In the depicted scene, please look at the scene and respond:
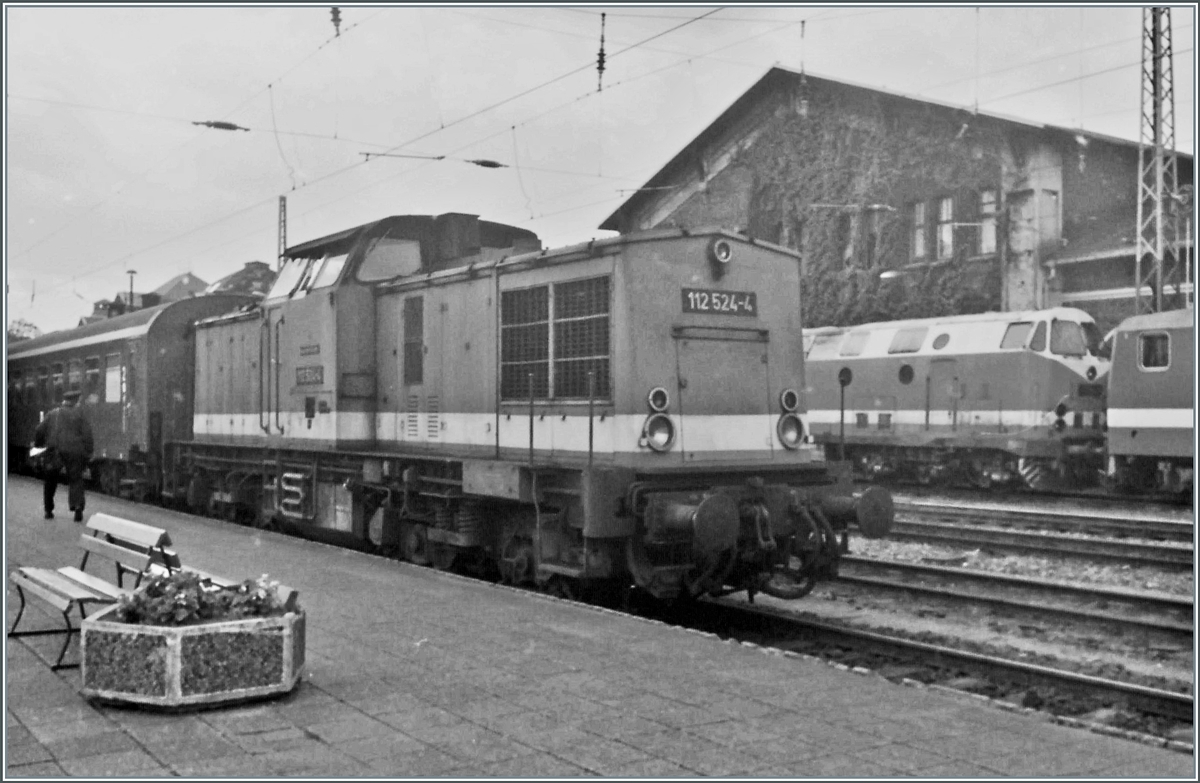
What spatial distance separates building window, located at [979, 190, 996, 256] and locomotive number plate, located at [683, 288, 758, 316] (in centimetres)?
1907

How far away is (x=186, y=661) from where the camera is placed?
5461mm

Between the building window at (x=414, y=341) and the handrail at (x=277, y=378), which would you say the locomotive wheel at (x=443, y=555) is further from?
the handrail at (x=277, y=378)

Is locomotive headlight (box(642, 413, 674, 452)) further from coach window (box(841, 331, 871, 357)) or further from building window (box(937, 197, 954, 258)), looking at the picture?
building window (box(937, 197, 954, 258))

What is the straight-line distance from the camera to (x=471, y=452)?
34.6ft

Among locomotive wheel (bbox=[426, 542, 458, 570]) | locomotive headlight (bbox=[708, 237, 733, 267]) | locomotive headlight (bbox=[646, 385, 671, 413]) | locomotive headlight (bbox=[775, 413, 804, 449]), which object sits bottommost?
locomotive wheel (bbox=[426, 542, 458, 570])

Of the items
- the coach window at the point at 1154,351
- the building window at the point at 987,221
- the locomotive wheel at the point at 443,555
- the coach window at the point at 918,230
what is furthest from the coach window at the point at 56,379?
the building window at the point at 987,221

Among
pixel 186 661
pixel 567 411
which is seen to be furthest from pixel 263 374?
pixel 186 661

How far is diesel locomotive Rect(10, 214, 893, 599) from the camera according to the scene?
885 cm

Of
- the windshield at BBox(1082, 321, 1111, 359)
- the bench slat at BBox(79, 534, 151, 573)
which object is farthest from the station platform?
the windshield at BBox(1082, 321, 1111, 359)

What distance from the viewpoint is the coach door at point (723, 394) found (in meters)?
9.20

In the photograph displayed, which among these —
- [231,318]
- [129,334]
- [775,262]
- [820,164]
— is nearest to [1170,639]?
[775,262]

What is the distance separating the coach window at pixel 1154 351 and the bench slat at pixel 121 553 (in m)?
16.2

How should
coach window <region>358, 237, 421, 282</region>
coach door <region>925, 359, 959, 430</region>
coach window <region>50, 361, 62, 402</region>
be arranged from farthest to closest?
coach window <region>50, 361, 62, 402</region>
coach door <region>925, 359, 959, 430</region>
coach window <region>358, 237, 421, 282</region>

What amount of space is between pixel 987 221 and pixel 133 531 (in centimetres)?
2373
